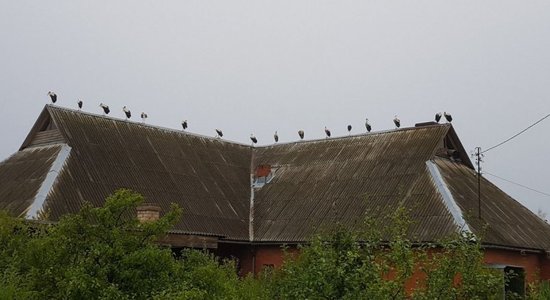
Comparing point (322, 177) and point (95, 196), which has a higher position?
point (322, 177)

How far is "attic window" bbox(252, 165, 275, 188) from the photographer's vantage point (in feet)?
91.9

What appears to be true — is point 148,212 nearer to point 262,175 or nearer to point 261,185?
point 261,185

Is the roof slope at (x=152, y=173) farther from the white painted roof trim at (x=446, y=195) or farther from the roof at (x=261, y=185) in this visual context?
the white painted roof trim at (x=446, y=195)

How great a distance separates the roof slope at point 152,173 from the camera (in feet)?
71.9

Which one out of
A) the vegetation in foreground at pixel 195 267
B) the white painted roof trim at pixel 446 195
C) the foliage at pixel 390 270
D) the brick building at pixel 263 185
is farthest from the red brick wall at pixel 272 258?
the foliage at pixel 390 270

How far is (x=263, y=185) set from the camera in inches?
1095

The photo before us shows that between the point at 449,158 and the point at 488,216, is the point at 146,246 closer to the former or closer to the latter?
the point at 488,216

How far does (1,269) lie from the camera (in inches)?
422

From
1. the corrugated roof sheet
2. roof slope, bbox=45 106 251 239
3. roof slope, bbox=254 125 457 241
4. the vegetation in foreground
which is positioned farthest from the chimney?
roof slope, bbox=254 125 457 241

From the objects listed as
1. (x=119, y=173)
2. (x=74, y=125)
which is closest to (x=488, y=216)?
(x=119, y=173)

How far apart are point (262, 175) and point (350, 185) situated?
461cm

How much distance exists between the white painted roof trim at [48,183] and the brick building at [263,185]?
45mm

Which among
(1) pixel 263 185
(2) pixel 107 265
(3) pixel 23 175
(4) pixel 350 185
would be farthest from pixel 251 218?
(2) pixel 107 265

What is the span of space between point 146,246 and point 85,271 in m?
1.03
